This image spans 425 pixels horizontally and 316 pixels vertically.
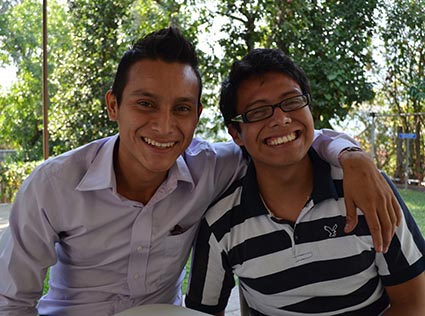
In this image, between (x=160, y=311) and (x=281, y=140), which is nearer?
(x=160, y=311)

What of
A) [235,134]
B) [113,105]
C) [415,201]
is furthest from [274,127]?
[415,201]

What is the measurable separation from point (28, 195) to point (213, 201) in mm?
522

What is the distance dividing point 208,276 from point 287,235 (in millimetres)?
259

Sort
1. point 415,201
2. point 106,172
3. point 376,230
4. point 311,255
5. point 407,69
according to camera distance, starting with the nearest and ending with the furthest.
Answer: point 376,230 → point 311,255 → point 106,172 → point 415,201 → point 407,69

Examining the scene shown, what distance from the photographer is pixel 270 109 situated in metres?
1.34

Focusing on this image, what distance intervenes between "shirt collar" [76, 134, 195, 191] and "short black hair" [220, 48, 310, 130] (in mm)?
199

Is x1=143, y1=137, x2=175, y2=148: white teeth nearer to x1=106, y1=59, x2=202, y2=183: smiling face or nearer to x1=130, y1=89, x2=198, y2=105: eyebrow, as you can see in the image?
x1=106, y1=59, x2=202, y2=183: smiling face

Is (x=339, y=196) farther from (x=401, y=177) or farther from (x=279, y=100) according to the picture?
(x=401, y=177)

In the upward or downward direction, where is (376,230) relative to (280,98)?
downward

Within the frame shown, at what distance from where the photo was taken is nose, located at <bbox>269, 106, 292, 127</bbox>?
1306mm

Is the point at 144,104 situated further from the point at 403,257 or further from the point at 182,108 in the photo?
Answer: the point at 403,257

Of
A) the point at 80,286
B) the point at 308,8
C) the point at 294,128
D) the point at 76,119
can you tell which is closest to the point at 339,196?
the point at 294,128

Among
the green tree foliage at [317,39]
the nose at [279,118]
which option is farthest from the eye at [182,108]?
the green tree foliage at [317,39]

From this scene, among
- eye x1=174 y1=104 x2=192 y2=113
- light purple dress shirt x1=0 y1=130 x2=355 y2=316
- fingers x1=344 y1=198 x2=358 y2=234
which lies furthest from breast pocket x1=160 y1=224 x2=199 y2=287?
fingers x1=344 y1=198 x2=358 y2=234
